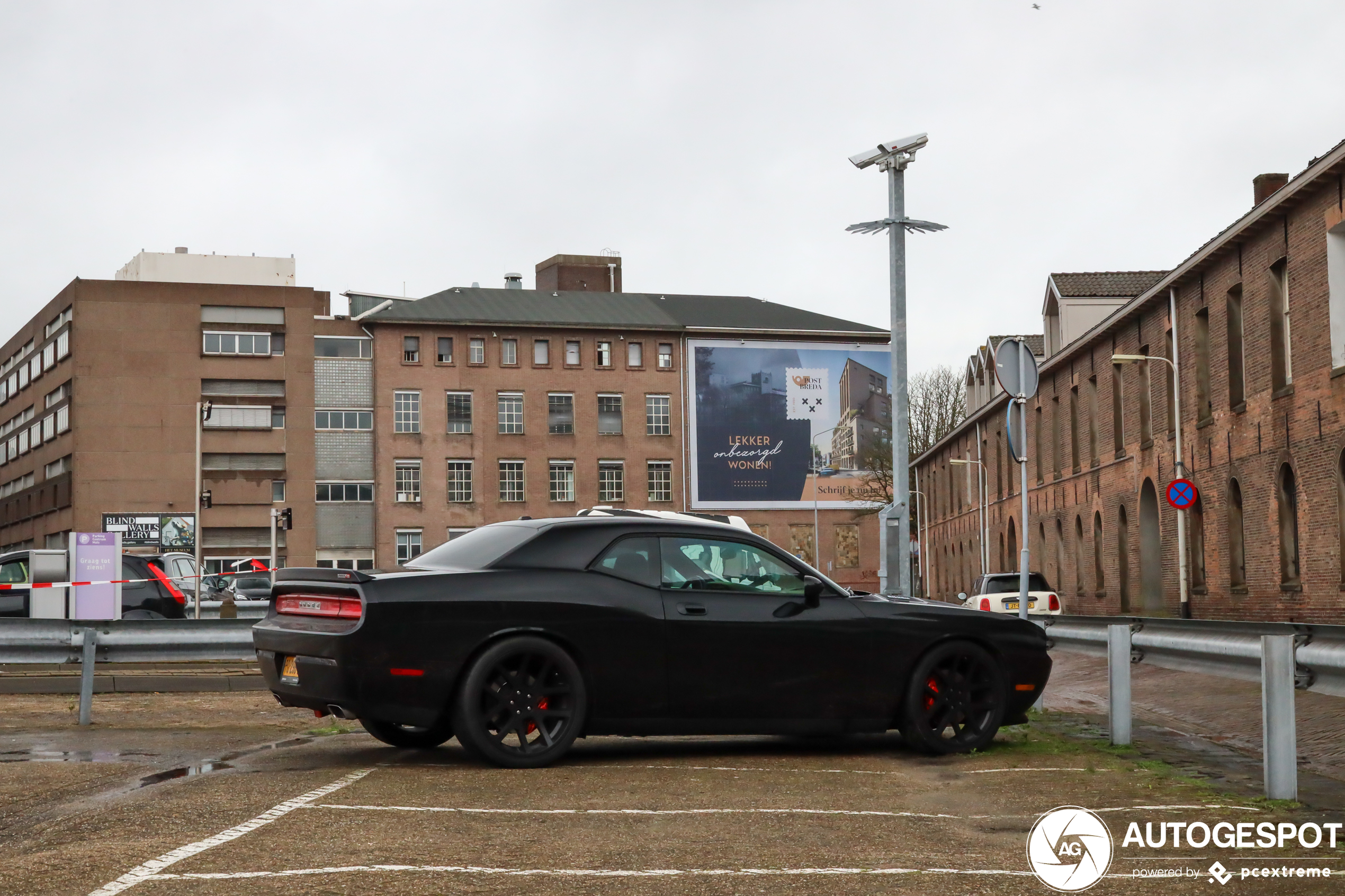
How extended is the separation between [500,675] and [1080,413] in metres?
41.7

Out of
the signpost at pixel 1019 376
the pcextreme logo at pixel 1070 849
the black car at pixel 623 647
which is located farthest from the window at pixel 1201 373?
the pcextreme logo at pixel 1070 849

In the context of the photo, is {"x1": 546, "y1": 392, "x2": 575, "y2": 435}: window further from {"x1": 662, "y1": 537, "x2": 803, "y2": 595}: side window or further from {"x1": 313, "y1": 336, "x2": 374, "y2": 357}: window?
{"x1": 662, "y1": 537, "x2": 803, "y2": 595}: side window

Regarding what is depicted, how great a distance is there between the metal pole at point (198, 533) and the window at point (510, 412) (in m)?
16.7

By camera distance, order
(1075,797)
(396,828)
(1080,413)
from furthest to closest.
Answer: (1080,413) < (1075,797) < (396,828)

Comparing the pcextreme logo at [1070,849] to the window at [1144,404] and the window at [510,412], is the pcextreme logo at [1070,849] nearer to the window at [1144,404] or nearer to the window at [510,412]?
the window at [1144,404]

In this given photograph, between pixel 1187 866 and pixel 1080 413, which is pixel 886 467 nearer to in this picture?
pixel 1080 413

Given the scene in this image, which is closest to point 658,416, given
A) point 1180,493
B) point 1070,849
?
point 1180,493

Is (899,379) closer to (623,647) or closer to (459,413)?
(623,647)

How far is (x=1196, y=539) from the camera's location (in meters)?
37.6

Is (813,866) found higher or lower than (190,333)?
lower

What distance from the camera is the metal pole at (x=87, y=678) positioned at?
11594 millimetres

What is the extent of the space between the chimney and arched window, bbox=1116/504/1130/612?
A: 8.92 meters

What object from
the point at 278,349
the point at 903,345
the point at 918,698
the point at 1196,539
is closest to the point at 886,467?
the point at 278,349

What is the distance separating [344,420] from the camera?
3588 inches
